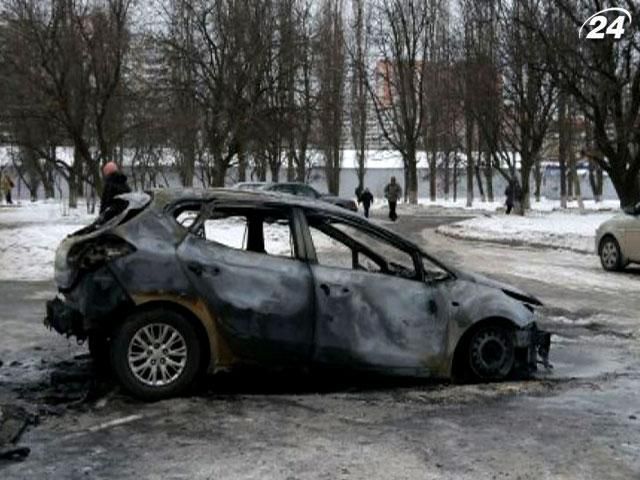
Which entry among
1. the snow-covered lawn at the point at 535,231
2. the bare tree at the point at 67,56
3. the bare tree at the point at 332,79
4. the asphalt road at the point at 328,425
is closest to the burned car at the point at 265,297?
the asphalt road at the point at 328,425

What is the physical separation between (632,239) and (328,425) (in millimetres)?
12745

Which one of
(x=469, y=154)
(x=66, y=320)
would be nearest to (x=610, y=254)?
(x=66, y=320)

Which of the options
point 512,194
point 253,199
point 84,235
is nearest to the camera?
point 84,235

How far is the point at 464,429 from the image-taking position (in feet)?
20.0

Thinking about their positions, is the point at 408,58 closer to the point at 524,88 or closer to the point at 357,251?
the point at 524,88

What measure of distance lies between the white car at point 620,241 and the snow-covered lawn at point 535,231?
4341 millimetres

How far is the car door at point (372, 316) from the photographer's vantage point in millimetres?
7121

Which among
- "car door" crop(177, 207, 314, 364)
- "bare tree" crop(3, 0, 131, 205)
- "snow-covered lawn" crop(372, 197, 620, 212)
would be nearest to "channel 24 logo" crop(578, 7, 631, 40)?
"bare tree" crop(3, 0, 131, 205)

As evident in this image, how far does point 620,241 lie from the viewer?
1773 centimetres

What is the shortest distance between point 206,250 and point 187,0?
91.3 ft

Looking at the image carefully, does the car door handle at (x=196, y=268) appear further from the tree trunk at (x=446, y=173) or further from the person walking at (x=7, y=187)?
the tree trunk at (x=446, y=173)

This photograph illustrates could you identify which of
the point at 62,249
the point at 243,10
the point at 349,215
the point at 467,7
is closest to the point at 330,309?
the point at 349,215

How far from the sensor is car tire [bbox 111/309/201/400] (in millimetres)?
6809

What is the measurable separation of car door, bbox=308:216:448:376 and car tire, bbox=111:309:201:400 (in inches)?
39.7
